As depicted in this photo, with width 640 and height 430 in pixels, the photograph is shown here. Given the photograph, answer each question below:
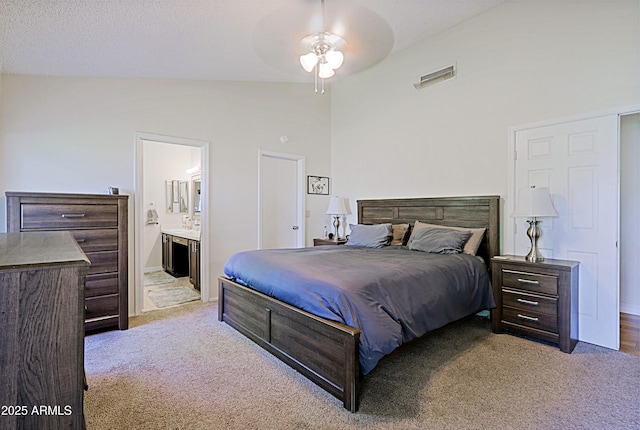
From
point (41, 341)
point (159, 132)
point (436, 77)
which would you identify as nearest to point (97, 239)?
point (159, 132)

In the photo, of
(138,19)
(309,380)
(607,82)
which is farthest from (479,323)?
(138,19)

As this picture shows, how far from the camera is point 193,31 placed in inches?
118

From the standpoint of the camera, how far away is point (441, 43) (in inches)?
162

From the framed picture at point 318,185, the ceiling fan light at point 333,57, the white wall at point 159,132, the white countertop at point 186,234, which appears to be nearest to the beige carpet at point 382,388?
the white wall at point 159,132

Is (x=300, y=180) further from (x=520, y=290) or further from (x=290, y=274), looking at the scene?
(x=520, y=290)

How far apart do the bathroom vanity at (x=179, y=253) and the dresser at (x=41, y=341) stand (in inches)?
154

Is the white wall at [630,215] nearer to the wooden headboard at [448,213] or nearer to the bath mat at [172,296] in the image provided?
the wooden headboard at [448,213]

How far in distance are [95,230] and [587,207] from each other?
15.1ft

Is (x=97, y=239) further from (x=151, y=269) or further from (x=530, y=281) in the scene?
(x=530, y=281)

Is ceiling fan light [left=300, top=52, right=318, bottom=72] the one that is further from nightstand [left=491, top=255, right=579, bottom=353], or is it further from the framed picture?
nightstand [left=491, top=255, right=579, bottom=353]

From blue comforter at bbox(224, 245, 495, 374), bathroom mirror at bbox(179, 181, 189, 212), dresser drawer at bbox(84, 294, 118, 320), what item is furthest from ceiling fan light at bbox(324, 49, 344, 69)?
bathroom mirror at bbox(179, 181, 189, 212)

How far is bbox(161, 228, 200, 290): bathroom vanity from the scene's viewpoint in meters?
4.91

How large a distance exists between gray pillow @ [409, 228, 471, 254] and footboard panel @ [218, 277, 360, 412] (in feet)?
6.04

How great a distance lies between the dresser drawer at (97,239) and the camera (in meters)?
3.07
